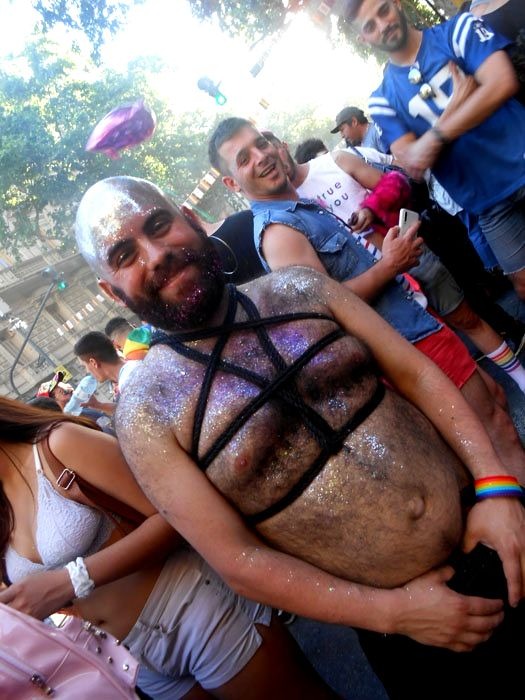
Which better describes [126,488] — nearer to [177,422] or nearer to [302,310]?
[177,422]

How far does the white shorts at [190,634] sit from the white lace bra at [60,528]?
1.29 feet

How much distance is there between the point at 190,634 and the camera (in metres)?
1.85

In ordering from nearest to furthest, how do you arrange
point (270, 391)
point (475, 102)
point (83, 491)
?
1. point (270, 391)
2. point (83, 491)
3. point (475, 102)

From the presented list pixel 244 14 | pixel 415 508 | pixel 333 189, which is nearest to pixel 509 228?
pixel 333 189

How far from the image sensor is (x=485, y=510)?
55.0 inches

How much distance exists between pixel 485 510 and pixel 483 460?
0.56 feet

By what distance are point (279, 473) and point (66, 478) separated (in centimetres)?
98

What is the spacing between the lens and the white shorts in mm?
1812

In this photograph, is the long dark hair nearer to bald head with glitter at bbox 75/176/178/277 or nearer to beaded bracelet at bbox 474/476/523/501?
bald head with glitter at bbox 75/176/178/277

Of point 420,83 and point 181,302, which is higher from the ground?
point 181,302

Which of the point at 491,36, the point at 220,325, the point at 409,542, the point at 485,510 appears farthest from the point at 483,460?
the point at 491,36

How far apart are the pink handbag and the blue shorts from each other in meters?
3.18

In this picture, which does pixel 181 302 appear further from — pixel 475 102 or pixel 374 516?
pixel 475 102

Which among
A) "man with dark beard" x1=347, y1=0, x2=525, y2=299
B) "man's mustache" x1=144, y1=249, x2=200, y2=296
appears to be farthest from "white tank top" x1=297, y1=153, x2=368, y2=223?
"man's mustache" x1=144, y1=249, x2=200, y2=296
